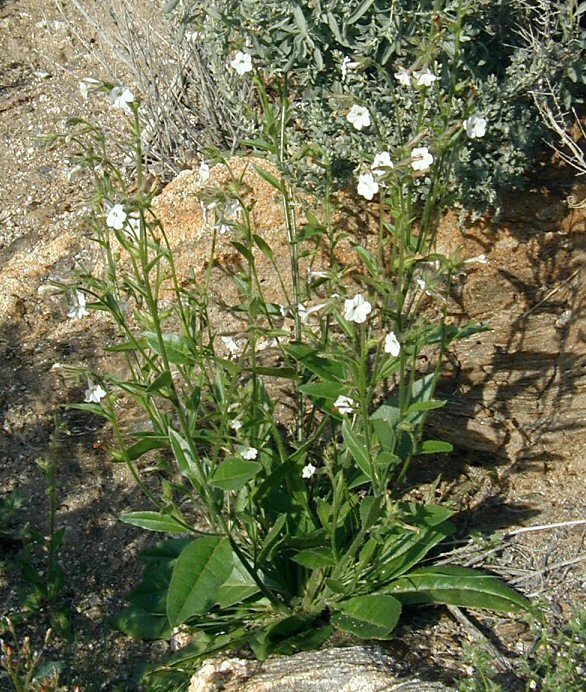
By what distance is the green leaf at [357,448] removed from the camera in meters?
2.76

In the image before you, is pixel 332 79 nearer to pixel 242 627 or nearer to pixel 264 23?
pixel 264 23

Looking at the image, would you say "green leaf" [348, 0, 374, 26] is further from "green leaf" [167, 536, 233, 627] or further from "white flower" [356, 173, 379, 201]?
"green leaf" [167, 536, 233, 627]

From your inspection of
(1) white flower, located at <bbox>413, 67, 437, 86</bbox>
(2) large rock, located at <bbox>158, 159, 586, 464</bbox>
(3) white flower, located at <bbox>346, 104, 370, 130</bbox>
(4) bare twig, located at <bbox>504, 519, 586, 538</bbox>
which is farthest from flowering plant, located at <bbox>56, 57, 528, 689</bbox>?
(2) large rock, located at <bbox>158, 159, 586, 464</bbox>

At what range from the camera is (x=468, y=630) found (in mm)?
3086

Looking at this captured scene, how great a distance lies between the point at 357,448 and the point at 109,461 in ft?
6.05

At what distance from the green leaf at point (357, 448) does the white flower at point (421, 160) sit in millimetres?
854

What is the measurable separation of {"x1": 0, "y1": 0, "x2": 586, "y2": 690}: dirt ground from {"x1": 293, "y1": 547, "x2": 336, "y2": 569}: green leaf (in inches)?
14.5

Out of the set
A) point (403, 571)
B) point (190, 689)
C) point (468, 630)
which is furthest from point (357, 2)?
point (190, 689)

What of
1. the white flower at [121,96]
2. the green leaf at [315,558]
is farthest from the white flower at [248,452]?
the white flower at [121,96]

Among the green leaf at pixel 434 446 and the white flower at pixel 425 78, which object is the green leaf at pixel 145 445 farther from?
the white flower at pixel 425 78

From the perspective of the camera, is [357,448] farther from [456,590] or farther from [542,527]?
[542,527]

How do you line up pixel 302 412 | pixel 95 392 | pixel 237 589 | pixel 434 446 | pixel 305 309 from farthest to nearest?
pixel 302 412 < pixel 237 589 < pixel 434 446 < pixel 305 309 < pixel 95 392

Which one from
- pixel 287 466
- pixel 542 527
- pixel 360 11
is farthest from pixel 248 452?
pixel 360 11

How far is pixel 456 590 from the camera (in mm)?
3084
